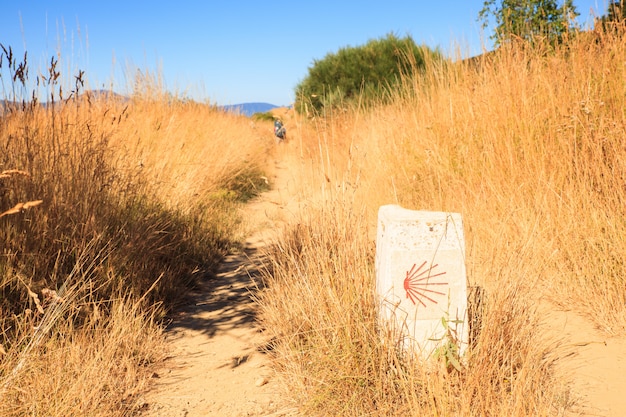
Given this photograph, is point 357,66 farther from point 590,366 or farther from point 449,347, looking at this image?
point 449,347

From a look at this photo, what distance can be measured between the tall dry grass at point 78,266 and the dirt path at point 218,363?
14 centimetres

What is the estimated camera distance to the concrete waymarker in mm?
2361

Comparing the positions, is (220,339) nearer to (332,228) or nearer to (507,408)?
(332,228)

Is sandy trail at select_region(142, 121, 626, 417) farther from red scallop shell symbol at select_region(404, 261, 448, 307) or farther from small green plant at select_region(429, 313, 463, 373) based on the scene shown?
red scallop shell symbol at select_region(404, 261, 448, 307)

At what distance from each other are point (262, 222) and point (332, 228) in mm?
3842

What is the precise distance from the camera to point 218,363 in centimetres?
313

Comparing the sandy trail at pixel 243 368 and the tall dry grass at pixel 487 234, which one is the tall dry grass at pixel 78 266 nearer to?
the sandy trail at pixel 243 368

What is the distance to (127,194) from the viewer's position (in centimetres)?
430

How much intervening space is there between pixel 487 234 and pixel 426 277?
75.0 inches

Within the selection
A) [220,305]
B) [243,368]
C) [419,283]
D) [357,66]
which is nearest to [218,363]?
[243,368]

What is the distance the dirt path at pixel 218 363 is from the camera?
264 cm

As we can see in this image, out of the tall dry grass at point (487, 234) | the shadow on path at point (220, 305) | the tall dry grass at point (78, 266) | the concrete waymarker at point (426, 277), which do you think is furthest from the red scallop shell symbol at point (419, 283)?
the tall dry grass at point (78, 266)

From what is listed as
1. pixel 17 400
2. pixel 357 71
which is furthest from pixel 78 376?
pixel 357 71

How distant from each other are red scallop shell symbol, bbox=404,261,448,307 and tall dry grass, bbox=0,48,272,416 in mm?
1475
